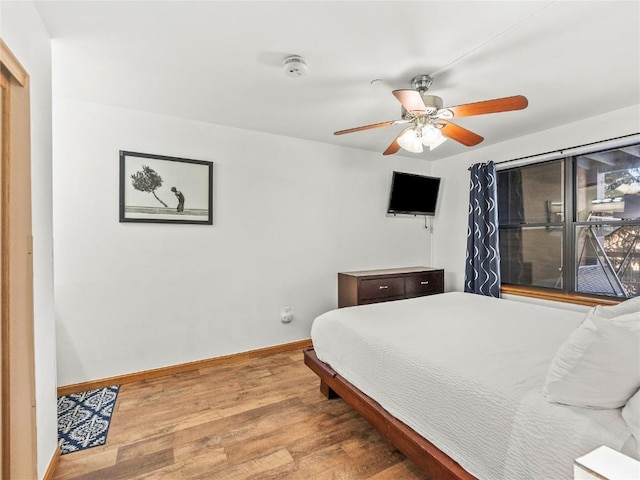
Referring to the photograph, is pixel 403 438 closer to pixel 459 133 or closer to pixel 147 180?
pixel 459 133

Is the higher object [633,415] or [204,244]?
[204,244]

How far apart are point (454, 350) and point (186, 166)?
260 centimetres

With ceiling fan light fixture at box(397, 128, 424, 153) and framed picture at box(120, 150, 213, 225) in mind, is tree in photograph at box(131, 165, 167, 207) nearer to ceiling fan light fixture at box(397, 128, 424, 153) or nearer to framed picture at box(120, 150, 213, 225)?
framed picture at box(120, 150, 213, 225)

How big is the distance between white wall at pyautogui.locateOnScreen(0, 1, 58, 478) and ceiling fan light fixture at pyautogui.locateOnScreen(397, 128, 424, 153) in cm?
204

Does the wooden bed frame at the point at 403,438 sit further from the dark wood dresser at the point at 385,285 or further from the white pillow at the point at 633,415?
the dark wood dresser at the point at 385,285

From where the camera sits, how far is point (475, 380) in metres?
1.31

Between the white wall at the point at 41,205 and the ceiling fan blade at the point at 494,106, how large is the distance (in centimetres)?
216

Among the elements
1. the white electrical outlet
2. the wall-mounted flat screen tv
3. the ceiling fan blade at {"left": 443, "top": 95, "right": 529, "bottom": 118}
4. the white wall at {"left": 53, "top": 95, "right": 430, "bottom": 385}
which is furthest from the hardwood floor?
the wall-mounted flat screen tv

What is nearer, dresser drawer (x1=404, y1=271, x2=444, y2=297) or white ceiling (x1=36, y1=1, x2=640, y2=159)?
white ceiling (x1=36, y1=1, x2=640, y2=159)

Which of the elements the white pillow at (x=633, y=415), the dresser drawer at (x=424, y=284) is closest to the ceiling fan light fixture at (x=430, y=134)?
the white pillow at (x=633, y=415)

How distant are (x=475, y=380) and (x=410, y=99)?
1444 millimetres

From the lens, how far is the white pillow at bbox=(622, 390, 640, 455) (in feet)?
3.10

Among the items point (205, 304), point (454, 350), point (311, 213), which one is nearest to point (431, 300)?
point (454, 350)

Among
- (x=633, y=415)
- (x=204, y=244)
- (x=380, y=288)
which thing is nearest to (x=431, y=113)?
(x=633, y=415)
